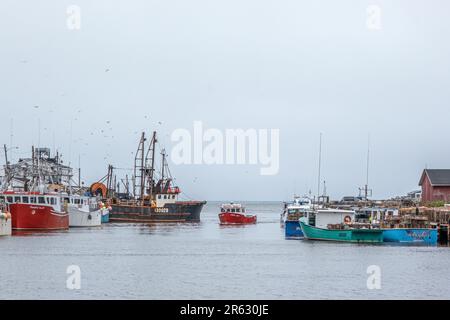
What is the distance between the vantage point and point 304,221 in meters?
87.8

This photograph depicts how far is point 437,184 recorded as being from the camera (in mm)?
109250

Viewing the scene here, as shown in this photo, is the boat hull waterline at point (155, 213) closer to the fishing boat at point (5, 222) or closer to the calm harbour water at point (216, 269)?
the fishing boat at point (5, 222)

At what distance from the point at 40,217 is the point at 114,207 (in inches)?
2094

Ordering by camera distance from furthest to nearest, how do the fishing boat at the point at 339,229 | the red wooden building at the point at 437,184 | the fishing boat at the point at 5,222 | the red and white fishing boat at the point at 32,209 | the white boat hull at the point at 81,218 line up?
the white boat hull at the point at 81,218, the red wooden building at the point at 437,184, the red and white fishing boat at the point at 32,209, the fishing boat at the point at 5,222, the fishing boat at the point at 339,229

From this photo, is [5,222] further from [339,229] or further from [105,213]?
[105,213]

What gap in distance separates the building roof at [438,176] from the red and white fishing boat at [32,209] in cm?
4436

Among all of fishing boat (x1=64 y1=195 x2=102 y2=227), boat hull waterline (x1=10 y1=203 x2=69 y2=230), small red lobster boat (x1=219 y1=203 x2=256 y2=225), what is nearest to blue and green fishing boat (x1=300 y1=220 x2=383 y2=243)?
boat hull waterline (x1=10 y1=203 x2=69 y2=230)

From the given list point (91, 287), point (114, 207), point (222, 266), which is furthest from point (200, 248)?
point (114, 207)

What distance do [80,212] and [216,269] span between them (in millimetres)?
64448

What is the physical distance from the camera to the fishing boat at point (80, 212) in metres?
121

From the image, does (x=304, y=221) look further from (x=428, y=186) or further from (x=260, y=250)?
(x=428, y=186)

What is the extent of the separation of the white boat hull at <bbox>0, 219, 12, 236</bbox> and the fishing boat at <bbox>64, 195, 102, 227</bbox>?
26542 mm

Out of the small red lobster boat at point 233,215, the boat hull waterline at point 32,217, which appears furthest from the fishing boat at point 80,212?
the small red lobster boat at point 233,215

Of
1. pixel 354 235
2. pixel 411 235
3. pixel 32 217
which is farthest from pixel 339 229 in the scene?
pixel 32 217
